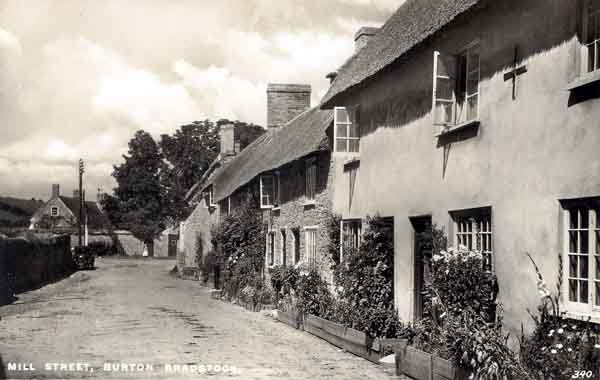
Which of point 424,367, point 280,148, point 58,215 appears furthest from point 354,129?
point 58,215

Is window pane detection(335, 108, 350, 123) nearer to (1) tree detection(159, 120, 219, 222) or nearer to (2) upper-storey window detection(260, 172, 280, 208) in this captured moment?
(2) upper-storey window detection(260, 172, 280, 208)

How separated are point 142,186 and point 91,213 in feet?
71.5

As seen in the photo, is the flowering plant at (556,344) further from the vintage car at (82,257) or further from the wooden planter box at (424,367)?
the vintage car at (82,257)

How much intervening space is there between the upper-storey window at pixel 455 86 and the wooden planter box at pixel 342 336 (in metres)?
3.96

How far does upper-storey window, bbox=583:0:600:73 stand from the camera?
7727mm

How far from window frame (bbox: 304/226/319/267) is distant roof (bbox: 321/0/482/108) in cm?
360

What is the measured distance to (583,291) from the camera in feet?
25.8

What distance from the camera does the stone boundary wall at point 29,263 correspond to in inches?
1003

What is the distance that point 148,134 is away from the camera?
76000 mm

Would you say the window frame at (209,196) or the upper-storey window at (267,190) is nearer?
the upper-storey window at (267,190)

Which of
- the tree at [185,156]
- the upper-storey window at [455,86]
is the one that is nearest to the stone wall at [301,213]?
the upper-storey window at [455,86]

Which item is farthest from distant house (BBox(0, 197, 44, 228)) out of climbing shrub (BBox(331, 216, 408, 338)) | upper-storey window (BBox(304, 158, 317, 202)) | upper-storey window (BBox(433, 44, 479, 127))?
upper-storey window (BBox(433, 44, 479, 127))

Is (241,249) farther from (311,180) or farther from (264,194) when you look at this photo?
(311,180)

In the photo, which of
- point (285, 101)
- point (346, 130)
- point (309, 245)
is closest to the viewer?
point (346, 130)
